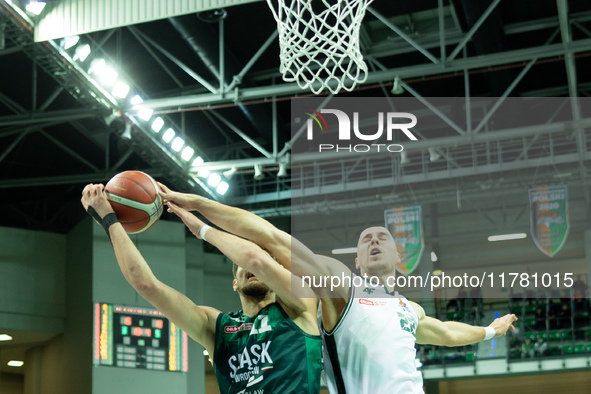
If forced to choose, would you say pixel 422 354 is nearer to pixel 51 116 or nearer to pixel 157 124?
pixel 157 124

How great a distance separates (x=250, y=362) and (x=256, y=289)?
0.42 meters

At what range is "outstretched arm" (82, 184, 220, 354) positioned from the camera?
429 centimetres

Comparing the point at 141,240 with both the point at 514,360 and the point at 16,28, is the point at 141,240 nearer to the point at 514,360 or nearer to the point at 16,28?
the point at 16,28

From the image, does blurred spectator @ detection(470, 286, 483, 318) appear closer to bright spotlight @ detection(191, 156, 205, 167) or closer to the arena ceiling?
the arena ceiling

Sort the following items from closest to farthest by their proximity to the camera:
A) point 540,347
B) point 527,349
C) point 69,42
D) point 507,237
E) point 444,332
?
point 444,332
point 69,42
point 507,237
point 540,347
point 527,349

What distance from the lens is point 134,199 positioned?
471 cm

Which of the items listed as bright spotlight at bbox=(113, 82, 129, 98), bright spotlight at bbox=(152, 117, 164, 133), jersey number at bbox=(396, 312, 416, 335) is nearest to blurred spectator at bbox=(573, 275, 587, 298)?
bright spotlight at bbox=(152, 117, 164, 133)

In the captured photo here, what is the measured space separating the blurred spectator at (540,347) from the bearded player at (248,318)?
1438 centimetres

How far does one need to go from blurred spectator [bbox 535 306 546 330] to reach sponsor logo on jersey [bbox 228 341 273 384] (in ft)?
49.0

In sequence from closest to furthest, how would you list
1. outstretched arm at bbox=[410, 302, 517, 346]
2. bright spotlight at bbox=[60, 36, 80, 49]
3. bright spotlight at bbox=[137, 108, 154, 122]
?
outstretched arm at bbox=[410, 302, 517, 346] → bright spotlight at bbox=[60, 36, 80, 49] → bright spotlight at bbox=[137, 108, 154, 122]

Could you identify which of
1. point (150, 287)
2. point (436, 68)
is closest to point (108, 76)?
point (436, 68)

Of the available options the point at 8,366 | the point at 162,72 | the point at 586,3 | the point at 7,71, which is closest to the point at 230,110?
the point at 162,72

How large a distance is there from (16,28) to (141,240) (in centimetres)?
609

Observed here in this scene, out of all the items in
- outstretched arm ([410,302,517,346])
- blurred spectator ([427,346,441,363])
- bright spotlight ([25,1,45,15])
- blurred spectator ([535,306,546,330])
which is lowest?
outstretched arm ([410,302,517,346])
